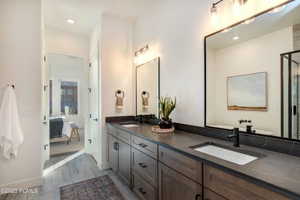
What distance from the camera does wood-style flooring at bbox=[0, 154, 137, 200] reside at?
7.16ft

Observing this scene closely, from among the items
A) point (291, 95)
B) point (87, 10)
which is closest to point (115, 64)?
point (87, 10)

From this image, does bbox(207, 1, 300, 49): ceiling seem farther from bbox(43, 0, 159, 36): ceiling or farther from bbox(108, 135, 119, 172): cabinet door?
bbox(108, 135, 119, 172): cabinet door

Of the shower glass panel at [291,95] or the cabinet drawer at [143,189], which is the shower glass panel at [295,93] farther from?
the cabinet drawer at [143,189]

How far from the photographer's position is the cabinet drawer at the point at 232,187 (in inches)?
31.7

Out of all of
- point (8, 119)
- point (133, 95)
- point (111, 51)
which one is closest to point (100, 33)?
point (111, 51)

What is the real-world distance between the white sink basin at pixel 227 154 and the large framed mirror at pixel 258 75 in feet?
0.90

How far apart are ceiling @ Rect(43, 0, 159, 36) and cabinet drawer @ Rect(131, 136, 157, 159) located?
→ 2228 millimetres

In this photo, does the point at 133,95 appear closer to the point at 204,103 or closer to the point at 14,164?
the point at 204,103

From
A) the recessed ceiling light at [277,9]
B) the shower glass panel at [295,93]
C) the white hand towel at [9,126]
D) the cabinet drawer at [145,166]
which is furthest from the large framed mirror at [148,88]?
the white hand towel at [9,126]

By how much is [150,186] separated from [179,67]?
152 cm

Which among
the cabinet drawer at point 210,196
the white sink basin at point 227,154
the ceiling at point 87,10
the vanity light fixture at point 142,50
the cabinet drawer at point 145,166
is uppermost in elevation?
the ceiling at point 87,10

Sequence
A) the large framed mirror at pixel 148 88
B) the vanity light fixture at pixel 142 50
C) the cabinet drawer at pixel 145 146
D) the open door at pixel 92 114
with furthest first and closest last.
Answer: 1. the open door at pixel 92 114
2. the vanity light fixture at pixel 142 50
3. the large framed mirror at pixel 148 88
4. the cabinet drawer at pixel 145 146

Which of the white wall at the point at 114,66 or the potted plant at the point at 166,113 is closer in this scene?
the potted plant at the point at 166,113

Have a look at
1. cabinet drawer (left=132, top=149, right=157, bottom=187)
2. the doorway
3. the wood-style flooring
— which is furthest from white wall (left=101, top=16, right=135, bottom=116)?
cabinet drawer (left=132, top=149, right=157, bottom=187)
